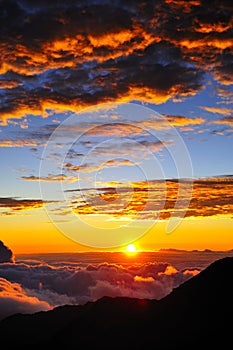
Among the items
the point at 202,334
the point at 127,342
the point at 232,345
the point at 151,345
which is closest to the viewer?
the point at 232,345

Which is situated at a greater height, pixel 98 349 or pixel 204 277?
pixel 204 277

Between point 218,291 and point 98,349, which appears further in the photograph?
point 98,349

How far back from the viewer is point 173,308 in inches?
7721

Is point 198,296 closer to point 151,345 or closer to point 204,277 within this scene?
point 204,277

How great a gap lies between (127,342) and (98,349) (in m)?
17.9

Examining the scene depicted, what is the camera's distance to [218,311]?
171 metres

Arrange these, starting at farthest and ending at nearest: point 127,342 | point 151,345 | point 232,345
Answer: point 127,342 < point 151,345 < point 232,345

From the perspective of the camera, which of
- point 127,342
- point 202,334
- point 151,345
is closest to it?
point 202,334

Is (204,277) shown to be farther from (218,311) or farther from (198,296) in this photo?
(218,311)

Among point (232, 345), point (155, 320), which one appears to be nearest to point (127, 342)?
point (155, 320)

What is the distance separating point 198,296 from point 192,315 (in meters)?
12.8

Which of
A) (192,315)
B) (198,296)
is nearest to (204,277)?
(198,296)

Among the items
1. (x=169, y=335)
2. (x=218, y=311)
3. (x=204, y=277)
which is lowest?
(x=169, y=335)

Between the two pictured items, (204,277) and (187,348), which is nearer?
(187,348)
